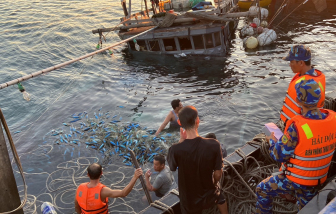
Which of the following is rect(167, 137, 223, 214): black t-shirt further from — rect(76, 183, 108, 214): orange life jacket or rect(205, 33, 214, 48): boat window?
rect(205, 33, 214, 48): boat window

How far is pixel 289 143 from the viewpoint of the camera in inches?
156

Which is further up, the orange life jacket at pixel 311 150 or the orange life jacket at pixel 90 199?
the orange life jacket at pixel 311 150

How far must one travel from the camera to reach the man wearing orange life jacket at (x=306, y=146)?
12.6 feet

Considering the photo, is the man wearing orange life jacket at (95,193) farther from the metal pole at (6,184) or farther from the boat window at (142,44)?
the boat window at (142,44)

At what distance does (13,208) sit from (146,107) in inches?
407

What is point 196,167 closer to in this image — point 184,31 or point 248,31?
point 184,31

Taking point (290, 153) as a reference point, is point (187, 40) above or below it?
below

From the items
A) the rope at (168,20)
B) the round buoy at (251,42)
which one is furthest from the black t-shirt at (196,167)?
the round buoy at (251,42)

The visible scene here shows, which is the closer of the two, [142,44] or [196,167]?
[196,167]

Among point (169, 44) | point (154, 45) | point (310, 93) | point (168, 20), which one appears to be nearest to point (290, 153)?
point (310, 93)

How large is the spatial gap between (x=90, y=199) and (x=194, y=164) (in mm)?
2424

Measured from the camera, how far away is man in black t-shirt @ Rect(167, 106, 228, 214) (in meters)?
4.08

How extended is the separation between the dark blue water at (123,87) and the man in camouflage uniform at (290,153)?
4.59 m

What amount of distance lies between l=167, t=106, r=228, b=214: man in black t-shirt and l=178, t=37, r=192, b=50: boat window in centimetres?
1726
